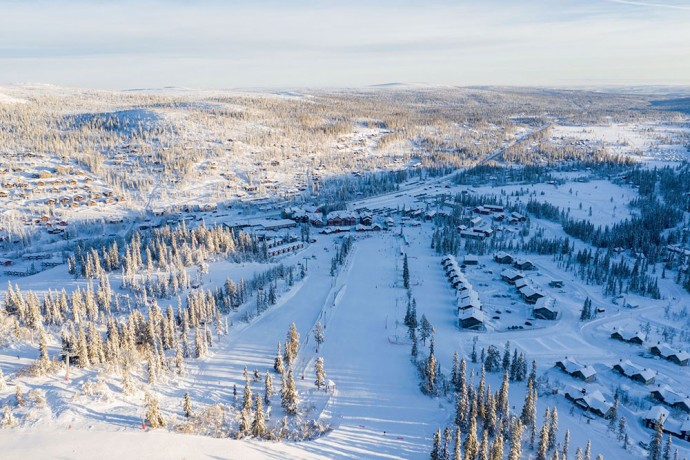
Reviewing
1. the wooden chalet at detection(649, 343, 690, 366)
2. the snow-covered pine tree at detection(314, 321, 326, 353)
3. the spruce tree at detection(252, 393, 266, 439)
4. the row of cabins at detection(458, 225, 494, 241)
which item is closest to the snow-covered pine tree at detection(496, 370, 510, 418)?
the spruce tree at detection(252, 393, 266, 439)

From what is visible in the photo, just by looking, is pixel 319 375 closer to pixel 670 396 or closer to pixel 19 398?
pixel 19 398

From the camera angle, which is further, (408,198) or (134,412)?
(408,198)

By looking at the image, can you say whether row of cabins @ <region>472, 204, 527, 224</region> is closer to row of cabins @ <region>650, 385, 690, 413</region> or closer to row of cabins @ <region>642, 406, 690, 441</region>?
row of cabins @ <region>650, 385, 690, 413</region>

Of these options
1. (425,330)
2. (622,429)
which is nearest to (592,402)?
(622,429)

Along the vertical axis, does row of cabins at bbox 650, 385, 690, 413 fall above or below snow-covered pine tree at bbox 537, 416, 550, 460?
below

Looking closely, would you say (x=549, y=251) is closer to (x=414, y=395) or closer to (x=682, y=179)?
(x=414, y=395)

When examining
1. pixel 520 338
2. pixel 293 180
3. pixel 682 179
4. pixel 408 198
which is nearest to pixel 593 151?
pixel 682 179

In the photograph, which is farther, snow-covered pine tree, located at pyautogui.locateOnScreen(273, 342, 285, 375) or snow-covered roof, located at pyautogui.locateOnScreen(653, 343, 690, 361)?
snow-covered roof, located at pyautogui.locateOnScreen(653, 343, 690, 361)
